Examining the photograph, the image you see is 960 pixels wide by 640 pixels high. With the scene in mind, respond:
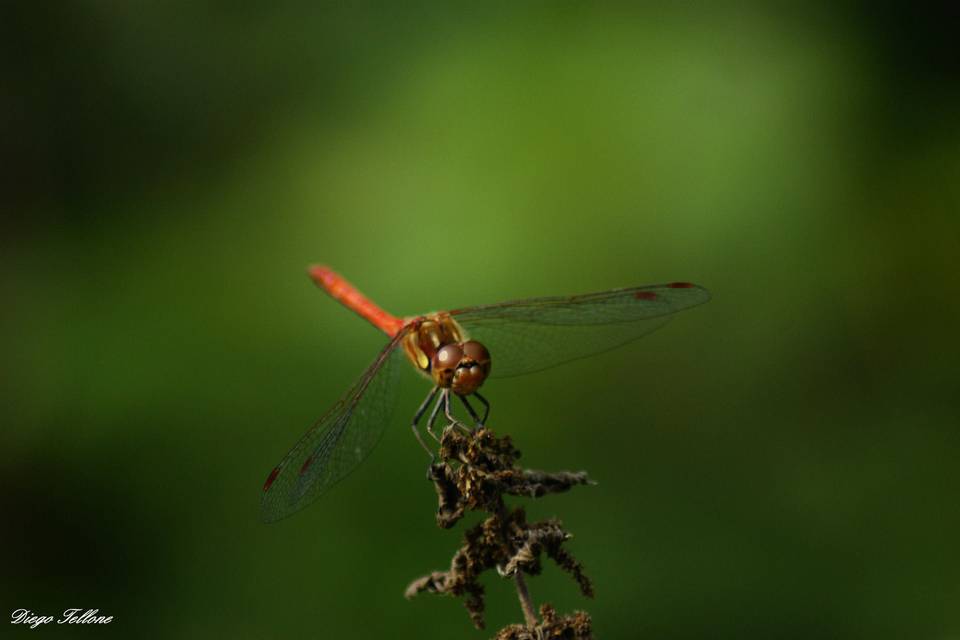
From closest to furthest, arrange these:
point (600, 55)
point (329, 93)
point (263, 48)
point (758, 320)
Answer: point (758, 320)
point (600, 55)
point (329, 93)
point (263, 48)

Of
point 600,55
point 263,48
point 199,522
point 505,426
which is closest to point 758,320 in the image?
point 505,426

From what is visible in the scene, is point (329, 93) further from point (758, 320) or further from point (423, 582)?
point (423, 582)

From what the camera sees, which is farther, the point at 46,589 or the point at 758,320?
the point at 758,320

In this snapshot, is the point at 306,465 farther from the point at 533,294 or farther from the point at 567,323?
the point at 533,294

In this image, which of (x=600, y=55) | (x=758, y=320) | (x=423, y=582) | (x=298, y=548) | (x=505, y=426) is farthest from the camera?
(x=600, y=55)

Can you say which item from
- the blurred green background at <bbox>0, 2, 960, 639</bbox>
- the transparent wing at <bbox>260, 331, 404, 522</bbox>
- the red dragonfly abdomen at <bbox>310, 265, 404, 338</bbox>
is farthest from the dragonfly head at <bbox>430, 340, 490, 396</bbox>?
the blurred green background at <bbox>0, 2, 960, 639</bbox>
